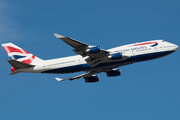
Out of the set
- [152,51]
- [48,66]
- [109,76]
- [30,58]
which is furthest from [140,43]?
[30,58]

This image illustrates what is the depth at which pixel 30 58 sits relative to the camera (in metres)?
57.5

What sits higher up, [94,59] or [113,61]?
[94,59]

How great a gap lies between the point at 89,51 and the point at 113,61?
258 inches

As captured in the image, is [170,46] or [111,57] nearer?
[111,57]

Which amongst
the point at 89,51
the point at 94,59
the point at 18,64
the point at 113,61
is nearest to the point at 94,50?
the point at 89,51

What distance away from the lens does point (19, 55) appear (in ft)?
189

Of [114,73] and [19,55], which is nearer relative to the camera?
[19,55]

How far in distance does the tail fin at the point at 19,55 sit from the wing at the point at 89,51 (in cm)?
1090

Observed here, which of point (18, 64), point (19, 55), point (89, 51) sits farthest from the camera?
point (19, 55)

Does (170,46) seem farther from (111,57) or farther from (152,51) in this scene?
(111,57)

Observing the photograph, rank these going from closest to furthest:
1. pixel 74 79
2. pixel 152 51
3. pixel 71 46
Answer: pixel 71 46
pixel 152 51
pixel 74 79

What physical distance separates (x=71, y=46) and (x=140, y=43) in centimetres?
1498

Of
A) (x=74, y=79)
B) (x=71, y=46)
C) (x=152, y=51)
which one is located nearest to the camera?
(x=71, y=46)

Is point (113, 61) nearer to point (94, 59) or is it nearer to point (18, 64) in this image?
point (94, 59)
